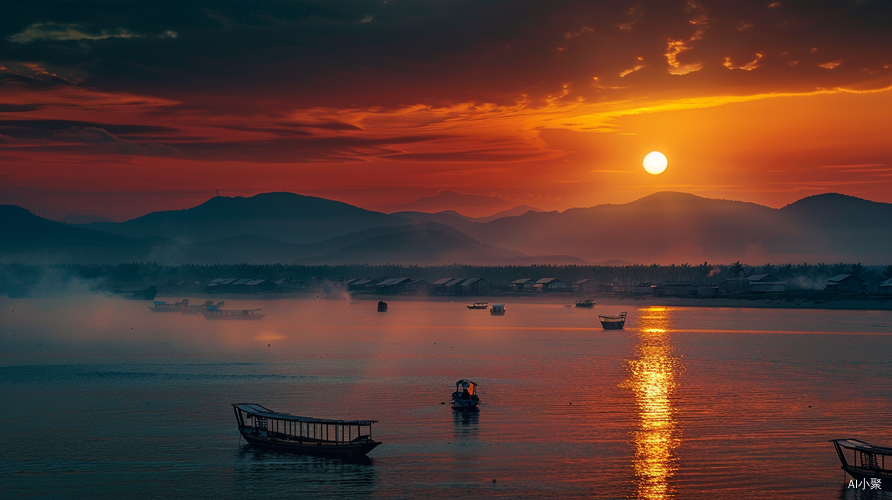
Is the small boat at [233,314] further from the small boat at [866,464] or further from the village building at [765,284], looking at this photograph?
the small boat at [866,464]

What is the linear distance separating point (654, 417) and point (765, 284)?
158 metres

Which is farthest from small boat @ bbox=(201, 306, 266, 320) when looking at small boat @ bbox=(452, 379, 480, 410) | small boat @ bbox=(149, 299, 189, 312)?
small boat @ bbox=(452, 379, 480, 410)

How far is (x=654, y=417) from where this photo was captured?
49688 mm

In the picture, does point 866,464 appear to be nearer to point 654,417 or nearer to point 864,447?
point 864,447

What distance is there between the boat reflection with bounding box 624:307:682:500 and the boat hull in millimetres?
13222

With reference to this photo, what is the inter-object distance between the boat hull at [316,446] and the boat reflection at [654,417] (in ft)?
43.4

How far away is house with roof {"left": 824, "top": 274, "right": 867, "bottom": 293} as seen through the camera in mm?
179125

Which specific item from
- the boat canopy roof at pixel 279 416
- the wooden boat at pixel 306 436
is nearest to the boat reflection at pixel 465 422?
the wooden boat at pixel 306 436

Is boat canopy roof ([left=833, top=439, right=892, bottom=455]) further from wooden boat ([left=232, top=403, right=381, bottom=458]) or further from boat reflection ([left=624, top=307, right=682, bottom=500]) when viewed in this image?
wooden boat ([left=232, top=403, right=381, bottom=458])

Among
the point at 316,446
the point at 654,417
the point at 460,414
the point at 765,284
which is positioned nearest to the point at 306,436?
the point at 316,446

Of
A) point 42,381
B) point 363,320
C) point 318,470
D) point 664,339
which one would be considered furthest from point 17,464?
point 363,320

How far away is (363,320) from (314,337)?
119 feet

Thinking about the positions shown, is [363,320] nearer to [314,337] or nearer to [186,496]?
[314,337]

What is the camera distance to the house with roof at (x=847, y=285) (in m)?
179
